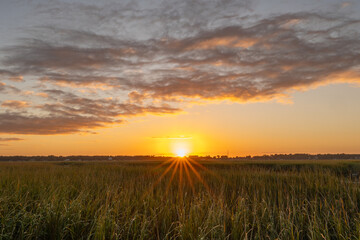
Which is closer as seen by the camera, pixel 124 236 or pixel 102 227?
pixel 102 227

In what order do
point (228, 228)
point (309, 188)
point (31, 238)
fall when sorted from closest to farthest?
point (31, 238)
point (228, 228)
point (309, 188)

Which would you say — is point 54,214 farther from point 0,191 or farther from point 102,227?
point 0,191

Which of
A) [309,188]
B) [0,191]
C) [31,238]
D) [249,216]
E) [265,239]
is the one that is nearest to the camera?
[31,238]

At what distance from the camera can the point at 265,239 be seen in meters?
6.04

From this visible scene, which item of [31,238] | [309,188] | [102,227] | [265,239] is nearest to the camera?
[102,227]

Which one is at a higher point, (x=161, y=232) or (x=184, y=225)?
(x=184, y=225)

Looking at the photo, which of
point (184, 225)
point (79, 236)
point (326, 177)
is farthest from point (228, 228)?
point (326, 177)

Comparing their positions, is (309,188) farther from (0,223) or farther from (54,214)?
(0,223)

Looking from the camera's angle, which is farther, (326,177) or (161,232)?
(326,177)

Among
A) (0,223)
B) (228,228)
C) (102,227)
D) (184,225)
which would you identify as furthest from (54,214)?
(228,228)

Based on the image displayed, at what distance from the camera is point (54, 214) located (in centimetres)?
604

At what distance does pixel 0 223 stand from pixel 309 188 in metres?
10.3

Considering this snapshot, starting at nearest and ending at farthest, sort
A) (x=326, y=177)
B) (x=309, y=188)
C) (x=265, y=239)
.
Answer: (x=265, y=239) → (x=309, y=188) → (x=326, y=177)

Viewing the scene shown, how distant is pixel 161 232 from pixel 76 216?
6.32 feet
